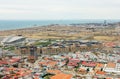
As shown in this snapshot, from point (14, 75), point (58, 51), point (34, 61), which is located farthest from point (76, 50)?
point (14, 75)

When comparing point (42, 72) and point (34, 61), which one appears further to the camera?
point (34, 61)

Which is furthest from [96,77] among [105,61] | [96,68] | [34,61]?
[34,61]

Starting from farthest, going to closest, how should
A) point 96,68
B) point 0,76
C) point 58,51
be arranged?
point 58,51, point 96,68, point 0,76

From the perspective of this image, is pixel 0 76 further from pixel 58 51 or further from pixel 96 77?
pixel 58 51

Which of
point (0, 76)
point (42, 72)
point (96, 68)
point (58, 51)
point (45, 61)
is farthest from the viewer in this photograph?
point (58, 51)

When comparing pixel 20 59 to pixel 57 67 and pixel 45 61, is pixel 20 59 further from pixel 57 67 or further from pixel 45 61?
pixel 57 67

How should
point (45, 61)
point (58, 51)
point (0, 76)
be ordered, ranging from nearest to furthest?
point (0, 76)
point (45, 61)
point (58, 51)

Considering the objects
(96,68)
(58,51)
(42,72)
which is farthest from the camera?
(58,51)

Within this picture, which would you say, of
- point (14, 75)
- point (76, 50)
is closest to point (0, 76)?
point (14, 75)

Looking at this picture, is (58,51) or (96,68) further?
(58,51)
